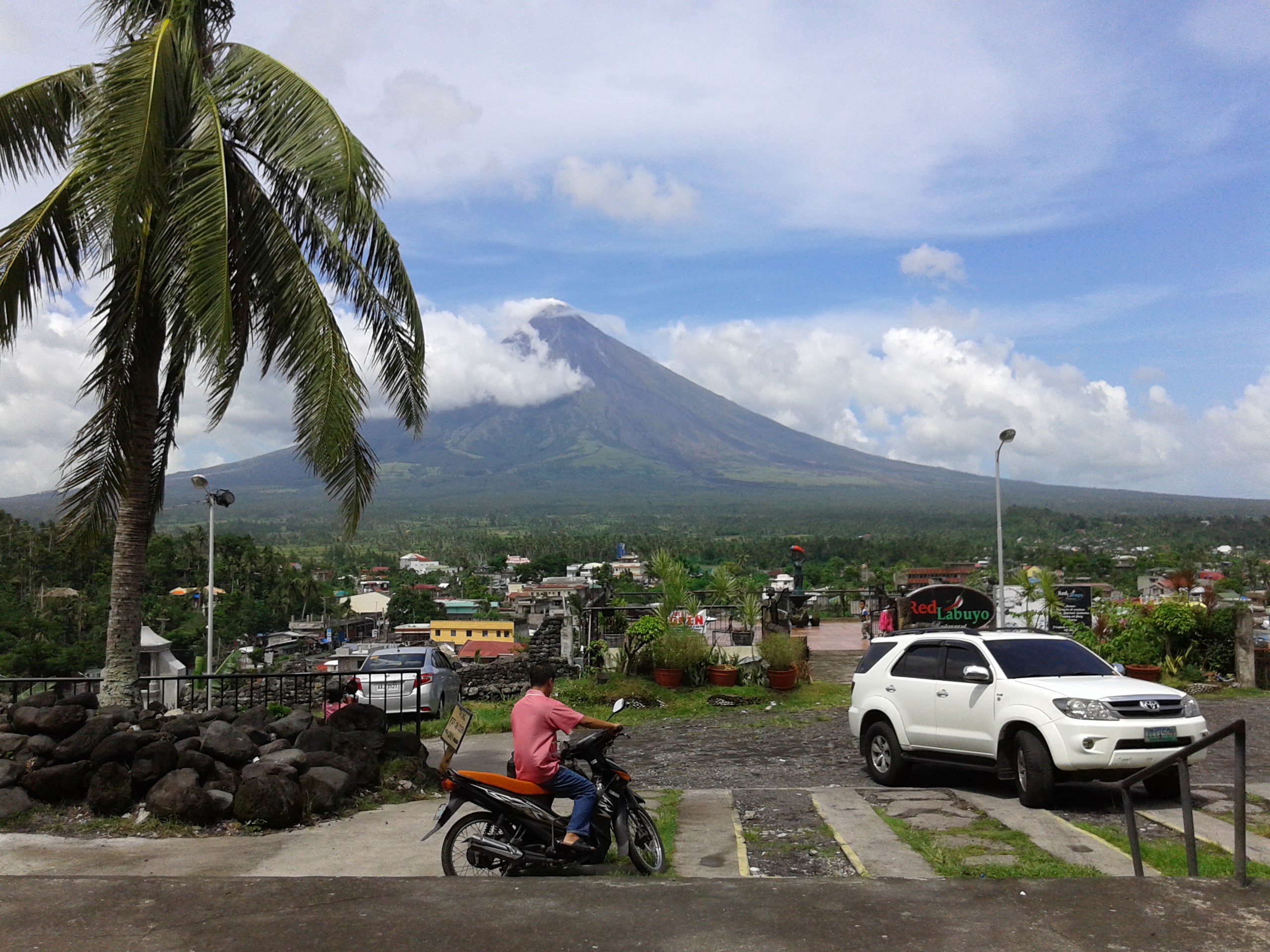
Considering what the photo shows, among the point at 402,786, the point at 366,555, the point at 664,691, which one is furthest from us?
the point at 366,555

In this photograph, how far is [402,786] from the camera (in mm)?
9633

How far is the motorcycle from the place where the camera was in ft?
20.2

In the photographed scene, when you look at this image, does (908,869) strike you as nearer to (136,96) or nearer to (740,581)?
(136,96)

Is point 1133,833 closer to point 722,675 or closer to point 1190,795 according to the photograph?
point 1190,795

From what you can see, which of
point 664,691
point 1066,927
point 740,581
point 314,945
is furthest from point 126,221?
point 740,581

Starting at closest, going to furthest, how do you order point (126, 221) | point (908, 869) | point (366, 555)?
point (908, 869)
point (126, 221)
point (366, 555)

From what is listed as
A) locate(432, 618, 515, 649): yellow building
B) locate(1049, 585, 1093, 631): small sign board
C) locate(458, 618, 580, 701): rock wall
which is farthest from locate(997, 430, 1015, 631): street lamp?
locate(432, 618, 515, 649): yellow building

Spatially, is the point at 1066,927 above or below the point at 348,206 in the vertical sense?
below

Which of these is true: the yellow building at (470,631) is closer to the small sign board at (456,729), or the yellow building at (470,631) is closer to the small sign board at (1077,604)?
the small sign board at (1077,604)

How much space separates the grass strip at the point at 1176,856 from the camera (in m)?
6.44

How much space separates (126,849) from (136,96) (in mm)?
6209

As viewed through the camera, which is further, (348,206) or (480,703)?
(480,703)

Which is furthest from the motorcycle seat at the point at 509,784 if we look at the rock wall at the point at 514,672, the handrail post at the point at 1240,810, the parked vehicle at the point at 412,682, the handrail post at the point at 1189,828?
the rock wall at the point at 514,672

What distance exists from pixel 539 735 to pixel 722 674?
11911mm
